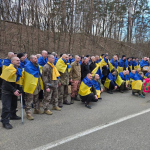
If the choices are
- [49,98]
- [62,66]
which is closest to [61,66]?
[62,66]

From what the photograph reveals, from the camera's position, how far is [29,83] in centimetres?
453

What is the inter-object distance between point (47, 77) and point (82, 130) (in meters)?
2.09

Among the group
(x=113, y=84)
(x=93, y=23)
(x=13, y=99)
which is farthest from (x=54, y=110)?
(x=93, y=23)

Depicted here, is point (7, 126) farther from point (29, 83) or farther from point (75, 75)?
point (75, 75)

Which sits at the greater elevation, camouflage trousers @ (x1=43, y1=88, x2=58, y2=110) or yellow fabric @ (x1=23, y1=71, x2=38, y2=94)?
yellow fabric @ (x1=23, y1=71, x2=38, y2=94)

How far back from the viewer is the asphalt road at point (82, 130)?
10.7ft

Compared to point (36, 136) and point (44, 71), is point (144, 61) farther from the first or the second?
point (36, 136)

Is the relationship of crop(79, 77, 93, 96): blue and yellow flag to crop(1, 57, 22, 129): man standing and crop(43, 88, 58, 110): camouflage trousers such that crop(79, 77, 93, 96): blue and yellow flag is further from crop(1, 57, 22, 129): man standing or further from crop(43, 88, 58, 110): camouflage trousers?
crop(1, 57, 22, 129): man standing

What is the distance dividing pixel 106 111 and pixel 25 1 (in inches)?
441

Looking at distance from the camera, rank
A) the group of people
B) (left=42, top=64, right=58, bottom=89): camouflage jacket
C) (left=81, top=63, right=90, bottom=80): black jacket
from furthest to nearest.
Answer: (left=81, top=63, right=90, bottom=80): black jacket, (left=42, top=64, right=58, bottom=89): camouflage jacket, the group of people

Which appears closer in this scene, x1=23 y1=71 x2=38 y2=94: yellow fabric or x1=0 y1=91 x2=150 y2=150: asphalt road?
x1=0 y1=91 x2=150 y2=150: asphalt road

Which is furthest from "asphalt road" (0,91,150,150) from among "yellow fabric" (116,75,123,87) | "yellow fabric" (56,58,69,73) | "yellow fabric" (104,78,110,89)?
"yellow fabric" (116,75,123,87)

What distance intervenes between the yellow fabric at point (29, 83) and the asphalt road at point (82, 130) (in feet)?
3.01

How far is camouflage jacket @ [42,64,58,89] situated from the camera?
5.03 m
